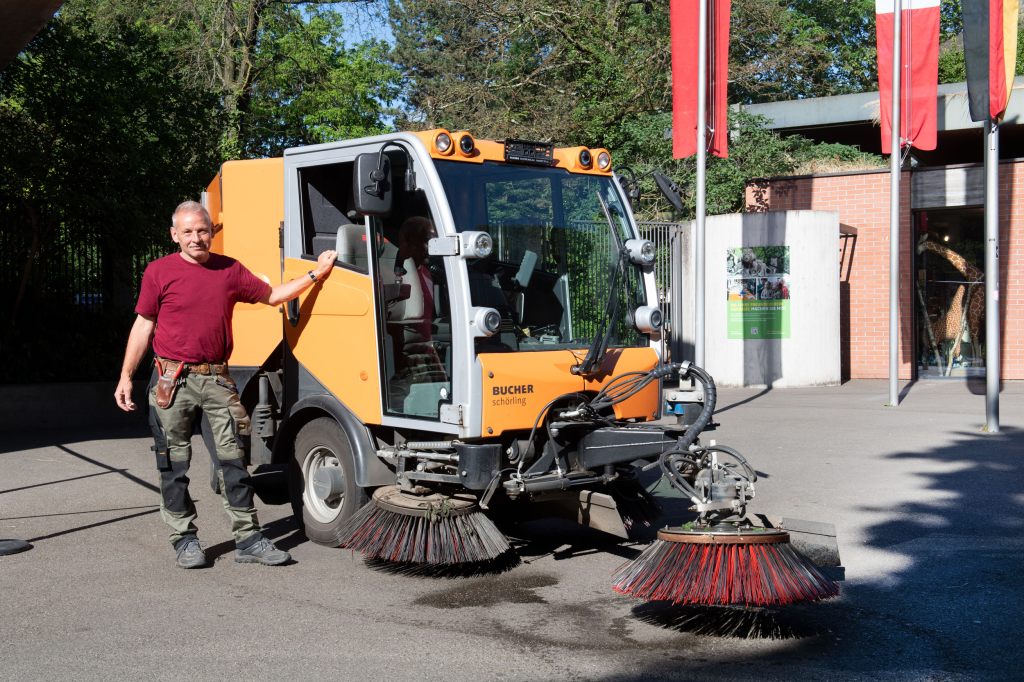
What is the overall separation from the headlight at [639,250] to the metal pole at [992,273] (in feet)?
23.5

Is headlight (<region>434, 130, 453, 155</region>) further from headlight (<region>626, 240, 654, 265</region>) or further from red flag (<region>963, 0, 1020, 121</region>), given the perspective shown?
red flag (<region>963, 0, 1020, 121</region>)

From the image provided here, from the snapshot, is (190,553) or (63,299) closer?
(190,553)

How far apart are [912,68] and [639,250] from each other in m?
12.0

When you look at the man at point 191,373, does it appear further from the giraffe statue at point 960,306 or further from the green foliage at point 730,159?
the giraffe statue at point 960,306

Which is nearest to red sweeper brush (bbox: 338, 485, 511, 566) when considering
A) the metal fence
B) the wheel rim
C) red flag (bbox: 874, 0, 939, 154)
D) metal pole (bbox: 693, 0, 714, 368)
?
the wheel rim

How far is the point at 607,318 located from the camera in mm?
6957

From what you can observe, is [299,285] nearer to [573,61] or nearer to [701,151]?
[701,151]

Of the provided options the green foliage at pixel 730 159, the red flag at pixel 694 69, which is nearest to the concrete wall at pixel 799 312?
the green foliage at pixel 730 159

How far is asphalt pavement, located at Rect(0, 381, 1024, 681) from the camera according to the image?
16.0 feet

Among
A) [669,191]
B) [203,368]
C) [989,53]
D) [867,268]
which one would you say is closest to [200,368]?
[203,368]

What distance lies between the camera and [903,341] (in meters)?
19.7

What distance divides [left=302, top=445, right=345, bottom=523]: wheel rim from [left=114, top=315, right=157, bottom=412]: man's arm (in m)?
1.26

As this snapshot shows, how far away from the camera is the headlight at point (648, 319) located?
23.1ft

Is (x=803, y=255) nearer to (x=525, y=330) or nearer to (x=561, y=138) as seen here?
(x=561, y=138)
